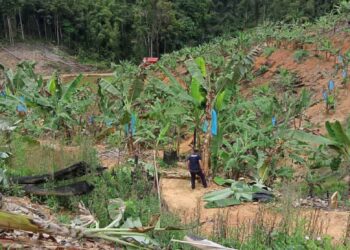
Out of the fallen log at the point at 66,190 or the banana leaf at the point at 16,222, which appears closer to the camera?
the banana leaf at the point at 16,222

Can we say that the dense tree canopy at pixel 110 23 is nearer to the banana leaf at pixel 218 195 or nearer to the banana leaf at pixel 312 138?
the banana leaf at pixel 312 138

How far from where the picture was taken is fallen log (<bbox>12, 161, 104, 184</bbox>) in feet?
17.1

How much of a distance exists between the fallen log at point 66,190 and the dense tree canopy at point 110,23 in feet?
127

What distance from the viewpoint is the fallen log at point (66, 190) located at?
16.3 feet

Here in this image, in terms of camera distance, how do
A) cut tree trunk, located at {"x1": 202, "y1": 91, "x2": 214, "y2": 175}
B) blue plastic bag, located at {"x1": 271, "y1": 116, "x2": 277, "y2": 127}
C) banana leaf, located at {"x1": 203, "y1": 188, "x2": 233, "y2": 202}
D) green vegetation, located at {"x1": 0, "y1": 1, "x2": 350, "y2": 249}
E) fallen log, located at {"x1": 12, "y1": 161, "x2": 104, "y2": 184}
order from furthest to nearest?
blue plastic bag, located at {"x1": 271, "y1": 116, "x2": 277, "y2": 127}, cut tree trunk, located at {"x1": 202, "y1": 91, "x2": 214, "y2": 175}, banana leaf, located at {"x1": 203, "y1": 188, "x2": 233, "y2": 202}, fallen log, located at {"x1": 12, "y1": 161, "x2": 104, "y2": 184}, green vegetation, located at {"x1": 0, "y1": 1, "x2": 350, "y2": 249}

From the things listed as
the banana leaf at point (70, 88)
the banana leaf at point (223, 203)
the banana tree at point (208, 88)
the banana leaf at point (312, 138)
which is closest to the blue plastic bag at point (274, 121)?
the banana tree at point (208, 88)

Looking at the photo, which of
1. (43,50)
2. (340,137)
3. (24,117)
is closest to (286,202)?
(340,137)

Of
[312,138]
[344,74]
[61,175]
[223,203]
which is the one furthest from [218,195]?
[344,74]

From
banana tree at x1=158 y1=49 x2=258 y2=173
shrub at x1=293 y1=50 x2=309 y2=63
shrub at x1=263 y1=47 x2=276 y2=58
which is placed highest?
shrub at x1=263 y1=47 x2=276 y2=58

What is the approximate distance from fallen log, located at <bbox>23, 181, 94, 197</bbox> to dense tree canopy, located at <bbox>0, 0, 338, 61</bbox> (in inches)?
1520

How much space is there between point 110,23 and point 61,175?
4400 centimetres

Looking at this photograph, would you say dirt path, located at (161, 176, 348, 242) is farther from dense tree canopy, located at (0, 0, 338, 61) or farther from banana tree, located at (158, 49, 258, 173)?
dense tree canopy, located at (0, 0, 338, 61)

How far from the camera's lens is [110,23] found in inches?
1873

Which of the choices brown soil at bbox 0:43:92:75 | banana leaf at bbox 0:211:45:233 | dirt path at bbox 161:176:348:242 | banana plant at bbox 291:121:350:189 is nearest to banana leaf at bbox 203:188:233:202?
dirt path at bbox 161:176:348:242
